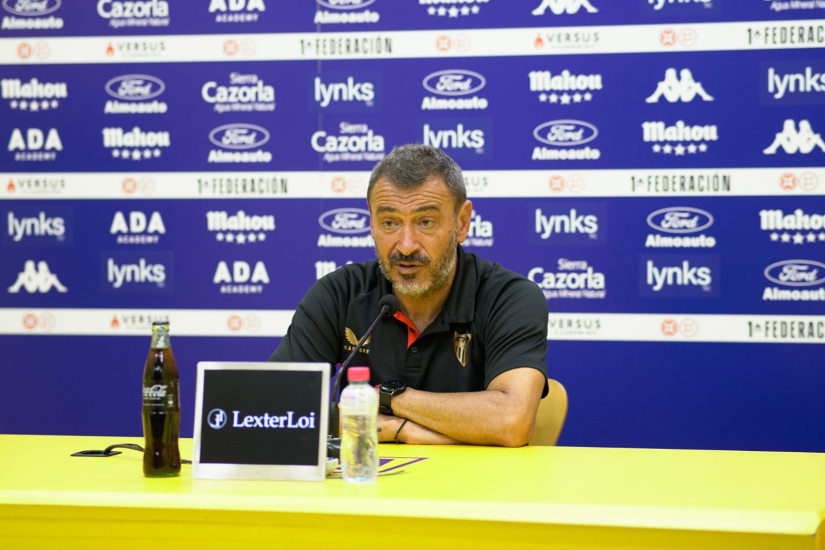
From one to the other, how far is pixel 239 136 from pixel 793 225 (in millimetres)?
2092

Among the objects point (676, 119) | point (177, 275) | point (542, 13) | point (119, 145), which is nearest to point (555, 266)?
point (676, 119)

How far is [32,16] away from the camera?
3.38 m

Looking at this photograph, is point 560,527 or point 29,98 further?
point 29,98

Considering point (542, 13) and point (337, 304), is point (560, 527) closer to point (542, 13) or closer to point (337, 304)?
point (337, 304)

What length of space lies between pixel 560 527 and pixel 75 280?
2776mm

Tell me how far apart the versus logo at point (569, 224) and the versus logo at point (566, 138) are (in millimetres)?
182

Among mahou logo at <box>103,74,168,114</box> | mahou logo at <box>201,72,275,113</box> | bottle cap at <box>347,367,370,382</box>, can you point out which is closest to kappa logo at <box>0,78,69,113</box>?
mahou logo at <box>103,74,168,114</box>

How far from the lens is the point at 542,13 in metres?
3.10

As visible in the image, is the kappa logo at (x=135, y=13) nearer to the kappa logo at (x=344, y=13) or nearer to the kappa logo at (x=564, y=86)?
the kappa logo at (x=344, y=13)

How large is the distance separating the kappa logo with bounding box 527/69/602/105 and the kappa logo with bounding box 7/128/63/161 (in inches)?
75.5

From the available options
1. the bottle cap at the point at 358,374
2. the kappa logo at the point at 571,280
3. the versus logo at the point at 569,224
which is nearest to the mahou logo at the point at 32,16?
the versus logo at the point at 569,224

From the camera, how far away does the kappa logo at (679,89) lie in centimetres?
302

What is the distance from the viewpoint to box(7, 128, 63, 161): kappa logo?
3367 mm

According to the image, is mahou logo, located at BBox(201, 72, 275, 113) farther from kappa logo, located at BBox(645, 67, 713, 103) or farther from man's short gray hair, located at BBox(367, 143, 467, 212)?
kappa logo, located at BBox(645, 67, 713, 103)
